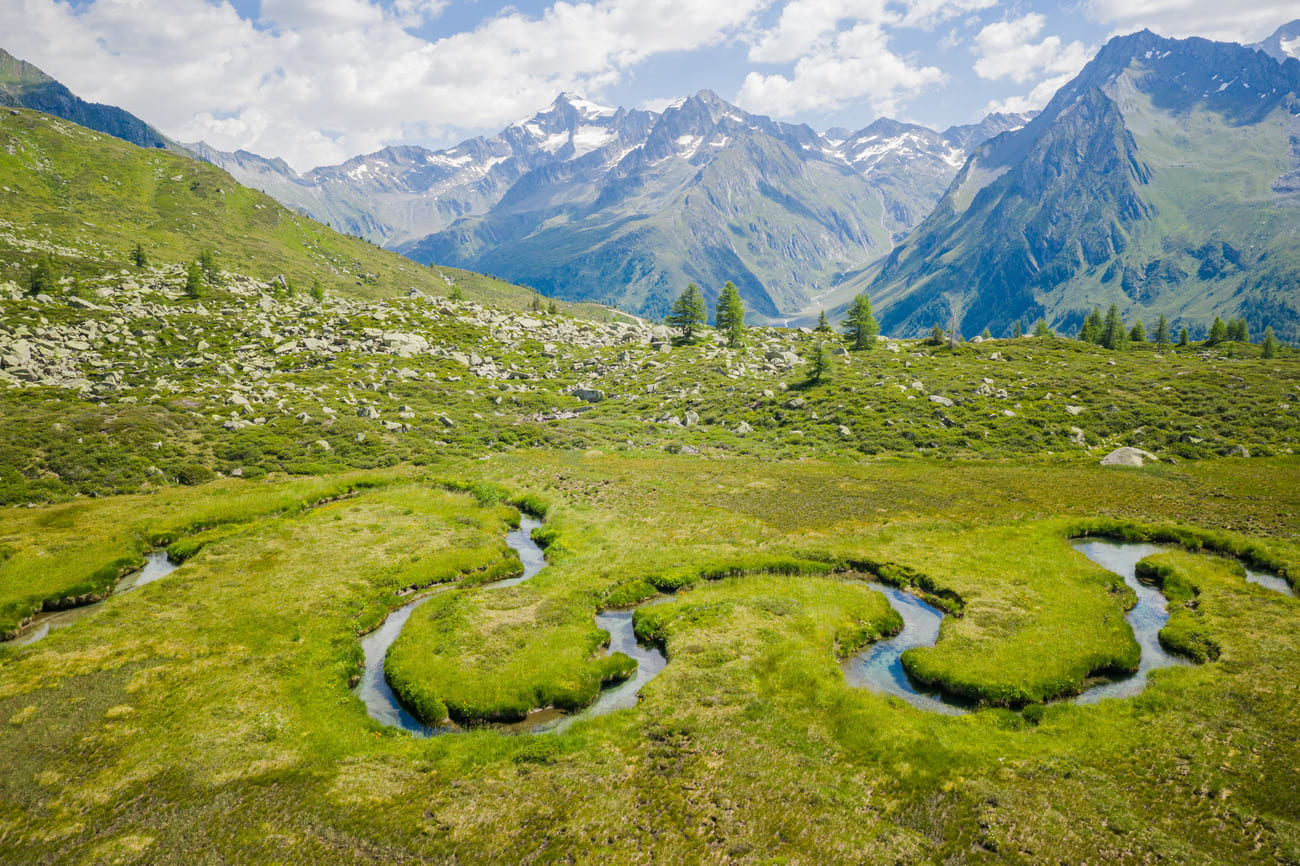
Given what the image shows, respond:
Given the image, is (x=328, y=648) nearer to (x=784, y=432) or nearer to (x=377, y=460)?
(x=377, y=460)

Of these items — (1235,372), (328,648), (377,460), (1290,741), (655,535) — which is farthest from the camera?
(1235,372)

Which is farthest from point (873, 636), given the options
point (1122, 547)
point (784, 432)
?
point (784, 432)

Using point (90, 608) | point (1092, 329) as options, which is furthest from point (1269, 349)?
point (90, 608)

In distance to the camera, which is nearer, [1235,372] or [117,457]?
[117,457]

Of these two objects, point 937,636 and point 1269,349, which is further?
point 1269,349

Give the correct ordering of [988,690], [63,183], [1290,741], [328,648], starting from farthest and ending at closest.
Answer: [63,183] < [328,648] < [988,690] < [1290,741]

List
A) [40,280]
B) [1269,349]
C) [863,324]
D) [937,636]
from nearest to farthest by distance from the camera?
[937,636], [40,280], [1269,349], [863,324]

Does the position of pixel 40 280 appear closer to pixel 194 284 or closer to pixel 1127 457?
pixel 194 284
